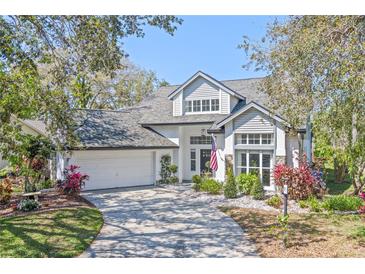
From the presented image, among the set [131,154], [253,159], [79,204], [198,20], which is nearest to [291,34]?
→ [198,20]

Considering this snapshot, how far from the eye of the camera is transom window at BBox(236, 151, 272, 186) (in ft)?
56.4

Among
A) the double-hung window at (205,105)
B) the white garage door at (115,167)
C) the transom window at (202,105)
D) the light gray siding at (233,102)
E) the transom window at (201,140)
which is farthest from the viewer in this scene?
the transom window at (201,140)

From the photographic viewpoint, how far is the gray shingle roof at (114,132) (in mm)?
18156

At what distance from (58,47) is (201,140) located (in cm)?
1200

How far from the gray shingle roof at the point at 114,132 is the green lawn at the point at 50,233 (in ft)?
19.6

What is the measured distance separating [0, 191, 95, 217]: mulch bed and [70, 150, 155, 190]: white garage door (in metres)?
2.43

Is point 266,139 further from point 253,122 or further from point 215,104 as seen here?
point 215,104

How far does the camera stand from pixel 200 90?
69.6 feet

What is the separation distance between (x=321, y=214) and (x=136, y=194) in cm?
898

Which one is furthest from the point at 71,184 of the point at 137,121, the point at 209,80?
the point at 209,80

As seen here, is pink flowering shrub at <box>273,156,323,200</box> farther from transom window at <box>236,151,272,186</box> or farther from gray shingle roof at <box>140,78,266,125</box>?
gray shingle roof at <box>140,78,266,125</box>

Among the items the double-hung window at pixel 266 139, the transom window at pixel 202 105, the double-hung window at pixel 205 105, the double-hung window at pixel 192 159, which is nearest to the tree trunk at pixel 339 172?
the double-hung window at pixel 266 139

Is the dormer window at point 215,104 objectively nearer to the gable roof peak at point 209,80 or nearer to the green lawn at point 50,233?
the gable roof peak at point 209,80
